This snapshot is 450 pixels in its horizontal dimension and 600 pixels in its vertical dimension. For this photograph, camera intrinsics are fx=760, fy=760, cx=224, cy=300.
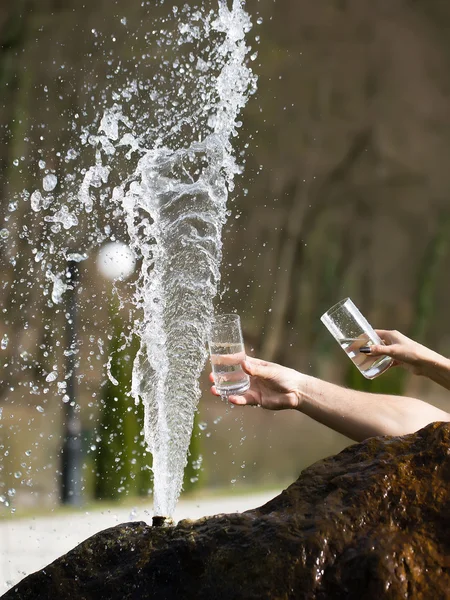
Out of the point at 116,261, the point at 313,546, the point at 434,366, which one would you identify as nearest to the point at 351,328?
the point at 434,366

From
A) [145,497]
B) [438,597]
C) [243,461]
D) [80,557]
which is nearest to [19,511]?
[145,497]

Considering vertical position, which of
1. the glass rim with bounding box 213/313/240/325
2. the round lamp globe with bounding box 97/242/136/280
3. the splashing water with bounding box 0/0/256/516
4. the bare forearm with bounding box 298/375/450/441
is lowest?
the bare forearm with bounding box 298/375/450/441

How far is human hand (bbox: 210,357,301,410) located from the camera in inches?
78.2

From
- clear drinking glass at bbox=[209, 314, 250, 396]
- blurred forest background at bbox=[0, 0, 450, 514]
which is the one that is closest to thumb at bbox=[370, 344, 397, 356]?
clear drinking glass at bbox=[209, 314, 250, 396]

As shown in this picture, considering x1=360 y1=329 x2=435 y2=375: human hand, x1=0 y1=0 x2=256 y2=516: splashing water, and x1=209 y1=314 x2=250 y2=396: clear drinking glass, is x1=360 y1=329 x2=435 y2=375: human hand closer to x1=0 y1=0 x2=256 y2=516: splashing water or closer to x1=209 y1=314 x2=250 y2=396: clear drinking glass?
x1=209 y1=314 x2=250 y2=396: clear drinking glass

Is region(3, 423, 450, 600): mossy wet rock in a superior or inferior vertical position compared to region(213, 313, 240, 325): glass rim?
inferior

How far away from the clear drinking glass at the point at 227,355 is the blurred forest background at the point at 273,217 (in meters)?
2.94

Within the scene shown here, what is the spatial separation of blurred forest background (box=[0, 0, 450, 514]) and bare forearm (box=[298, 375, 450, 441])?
9.38 feet

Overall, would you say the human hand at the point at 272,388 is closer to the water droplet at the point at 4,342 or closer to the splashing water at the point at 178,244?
the splashing water at the point at 178,244

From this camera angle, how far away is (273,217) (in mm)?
5246

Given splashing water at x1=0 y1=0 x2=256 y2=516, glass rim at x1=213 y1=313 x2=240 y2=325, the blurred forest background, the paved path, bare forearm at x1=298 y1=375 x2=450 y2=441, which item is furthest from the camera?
the blurred forest background

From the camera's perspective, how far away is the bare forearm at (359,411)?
1.96m

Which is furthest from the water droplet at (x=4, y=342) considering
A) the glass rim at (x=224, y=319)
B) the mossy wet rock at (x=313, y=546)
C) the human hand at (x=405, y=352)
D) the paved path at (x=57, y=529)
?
the mossy wet rock at (x=313, y=546)

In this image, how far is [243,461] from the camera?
529cm
